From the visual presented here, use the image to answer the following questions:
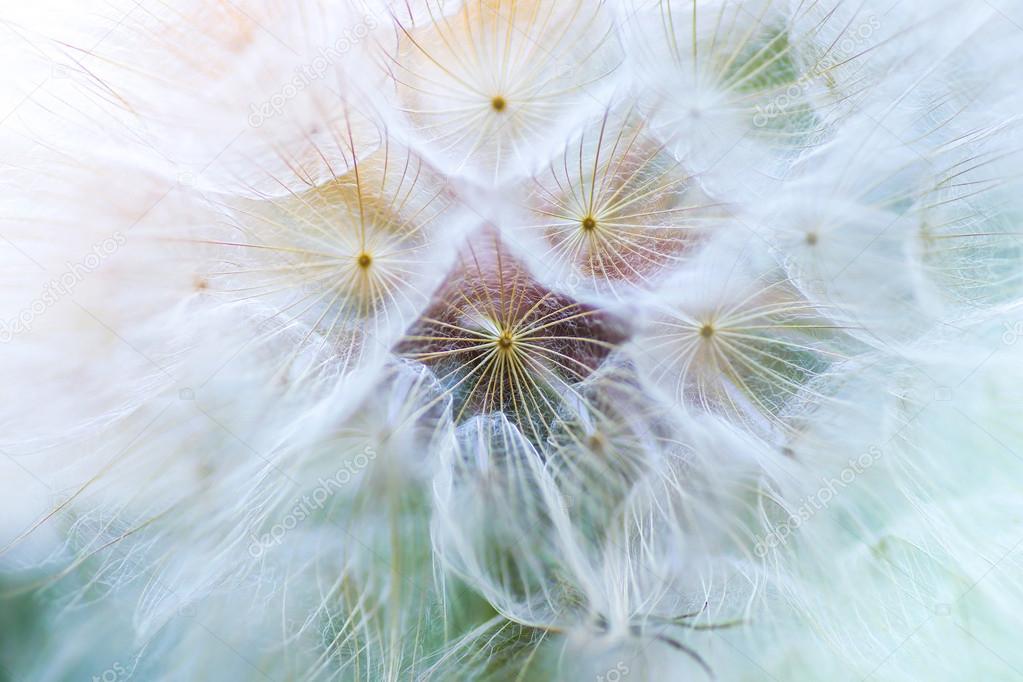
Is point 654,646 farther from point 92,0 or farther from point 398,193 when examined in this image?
point 92,0

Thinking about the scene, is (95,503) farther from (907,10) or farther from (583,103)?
(907,10)

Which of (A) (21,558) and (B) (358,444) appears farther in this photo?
(A) (21,558)

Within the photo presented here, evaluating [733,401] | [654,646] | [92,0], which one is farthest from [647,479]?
[92,0]

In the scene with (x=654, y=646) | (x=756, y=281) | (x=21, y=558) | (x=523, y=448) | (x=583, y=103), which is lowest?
(x=654, y=646)

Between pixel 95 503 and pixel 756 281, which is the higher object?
pixel 756 281

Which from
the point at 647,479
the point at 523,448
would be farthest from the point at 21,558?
the point at 647,479

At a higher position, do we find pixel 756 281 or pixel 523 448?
pixel 756 281
